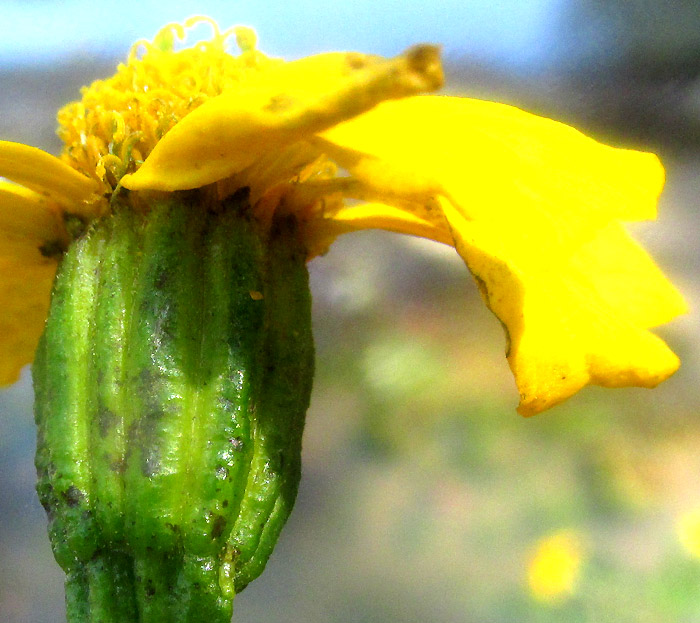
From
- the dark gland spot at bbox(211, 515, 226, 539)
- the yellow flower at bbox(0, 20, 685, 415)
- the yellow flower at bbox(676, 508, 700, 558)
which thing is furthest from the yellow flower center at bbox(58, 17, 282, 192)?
the yellow flower at bbox(676, 508, 700, 558)

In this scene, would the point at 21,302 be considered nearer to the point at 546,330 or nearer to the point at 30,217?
the point at 30,217

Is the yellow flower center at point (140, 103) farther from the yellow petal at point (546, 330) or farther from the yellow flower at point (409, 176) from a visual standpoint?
the yellow petal at point (546, 330)

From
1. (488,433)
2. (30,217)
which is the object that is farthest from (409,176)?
(488,433)

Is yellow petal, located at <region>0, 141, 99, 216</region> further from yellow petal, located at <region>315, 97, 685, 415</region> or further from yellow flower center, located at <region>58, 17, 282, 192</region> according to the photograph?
yellow petal, located at <region>315, 97, 685, 415</region>

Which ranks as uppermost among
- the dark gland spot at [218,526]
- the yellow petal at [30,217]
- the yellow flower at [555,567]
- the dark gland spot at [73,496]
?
the yellow petal at [30,217]

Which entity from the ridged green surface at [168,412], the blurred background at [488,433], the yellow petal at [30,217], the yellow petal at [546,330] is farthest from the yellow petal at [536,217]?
the blurred background at [488,433]

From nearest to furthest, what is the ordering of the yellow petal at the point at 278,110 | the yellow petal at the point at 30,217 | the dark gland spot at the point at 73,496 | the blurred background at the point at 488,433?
the yellow petal at the point at 278,110, the dark gland spot at the point at 73,496, the yellow petal at the point at 30,217, the blurred background at the point at 488,433

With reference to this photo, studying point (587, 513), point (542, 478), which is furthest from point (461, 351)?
point (587, 513)
